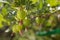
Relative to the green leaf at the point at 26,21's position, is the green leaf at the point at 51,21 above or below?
above

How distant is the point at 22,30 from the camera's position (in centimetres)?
62

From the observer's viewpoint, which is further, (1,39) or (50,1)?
(1,39)

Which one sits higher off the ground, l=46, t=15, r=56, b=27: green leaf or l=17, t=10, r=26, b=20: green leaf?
l=17, t=10, r=26, b=20: green leaf

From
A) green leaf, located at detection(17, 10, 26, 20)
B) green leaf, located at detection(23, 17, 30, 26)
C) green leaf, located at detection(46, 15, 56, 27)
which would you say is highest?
green leaf, located at detection(17, 10, 26, 20)

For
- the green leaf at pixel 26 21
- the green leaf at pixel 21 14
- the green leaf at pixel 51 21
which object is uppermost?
the green leaf at pixel 21 14

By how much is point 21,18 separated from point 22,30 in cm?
6

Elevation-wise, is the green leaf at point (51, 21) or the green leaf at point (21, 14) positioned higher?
the green leaf at point (21, 14)

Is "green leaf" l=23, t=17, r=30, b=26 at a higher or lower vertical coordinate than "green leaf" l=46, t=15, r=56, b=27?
lower

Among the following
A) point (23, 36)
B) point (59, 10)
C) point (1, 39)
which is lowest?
point (1, 39)

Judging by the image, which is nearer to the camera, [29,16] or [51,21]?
[51,21]

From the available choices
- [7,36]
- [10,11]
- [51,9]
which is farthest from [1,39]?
[51,9]

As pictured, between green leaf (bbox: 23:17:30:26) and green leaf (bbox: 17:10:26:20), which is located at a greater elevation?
green leaf (bbox: 17:10:26:20)

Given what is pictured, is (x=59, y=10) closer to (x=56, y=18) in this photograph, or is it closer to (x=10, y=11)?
(x=56, y=18)

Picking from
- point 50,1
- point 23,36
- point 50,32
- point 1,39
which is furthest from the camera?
point 1,39
